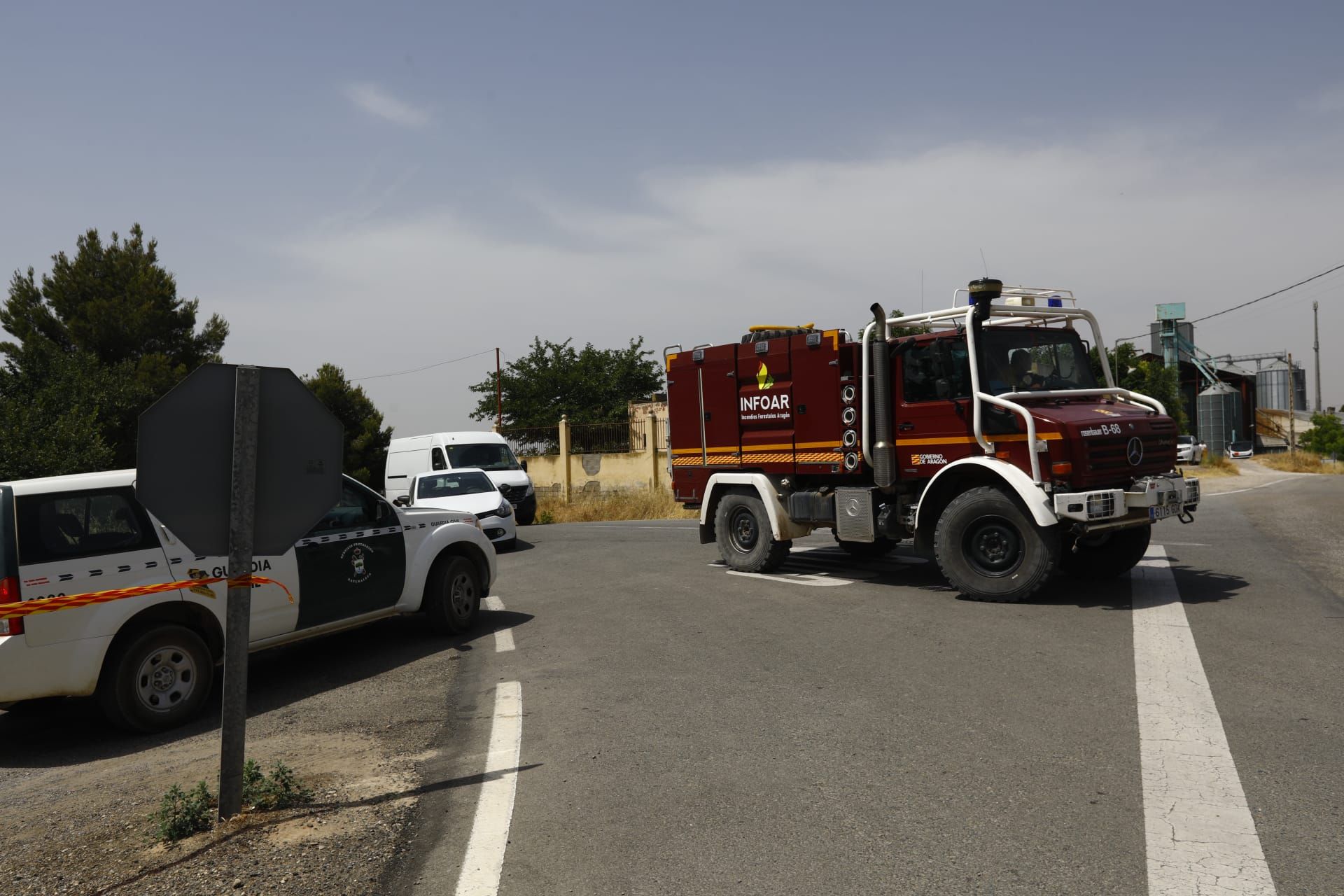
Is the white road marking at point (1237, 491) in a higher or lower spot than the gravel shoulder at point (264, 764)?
higher

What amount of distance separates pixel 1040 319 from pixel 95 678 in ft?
28.8

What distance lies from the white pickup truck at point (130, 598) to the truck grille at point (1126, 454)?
6239mm

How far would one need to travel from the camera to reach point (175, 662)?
6.39 m

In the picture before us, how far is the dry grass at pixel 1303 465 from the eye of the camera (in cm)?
3941

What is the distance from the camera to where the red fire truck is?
29.3 ft

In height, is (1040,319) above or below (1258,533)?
above

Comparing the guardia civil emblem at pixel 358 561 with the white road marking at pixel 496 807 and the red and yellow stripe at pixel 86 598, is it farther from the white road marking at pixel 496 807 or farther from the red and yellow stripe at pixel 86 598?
the white road marking at pixel 496 807

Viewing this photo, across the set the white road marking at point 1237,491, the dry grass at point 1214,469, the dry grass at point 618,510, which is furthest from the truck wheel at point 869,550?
the dry grass at point 1214,469

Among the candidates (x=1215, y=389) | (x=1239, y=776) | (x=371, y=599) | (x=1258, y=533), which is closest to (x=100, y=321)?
(x=371, y=599)

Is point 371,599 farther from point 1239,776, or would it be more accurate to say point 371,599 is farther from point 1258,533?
point 1258,533

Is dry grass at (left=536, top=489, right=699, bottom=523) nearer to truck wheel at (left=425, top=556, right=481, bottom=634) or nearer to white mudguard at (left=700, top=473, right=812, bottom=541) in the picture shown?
white mudguard at (left=700, top=473, right=812, bottom=541)

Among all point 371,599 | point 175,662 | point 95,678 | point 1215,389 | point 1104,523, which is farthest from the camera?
point 1215,389

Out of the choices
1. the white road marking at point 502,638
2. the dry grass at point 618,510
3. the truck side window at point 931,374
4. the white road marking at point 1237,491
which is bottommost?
the white road marking at point 502,638

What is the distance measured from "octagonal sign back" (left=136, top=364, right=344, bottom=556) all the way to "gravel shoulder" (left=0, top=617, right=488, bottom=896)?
1.20 meters
